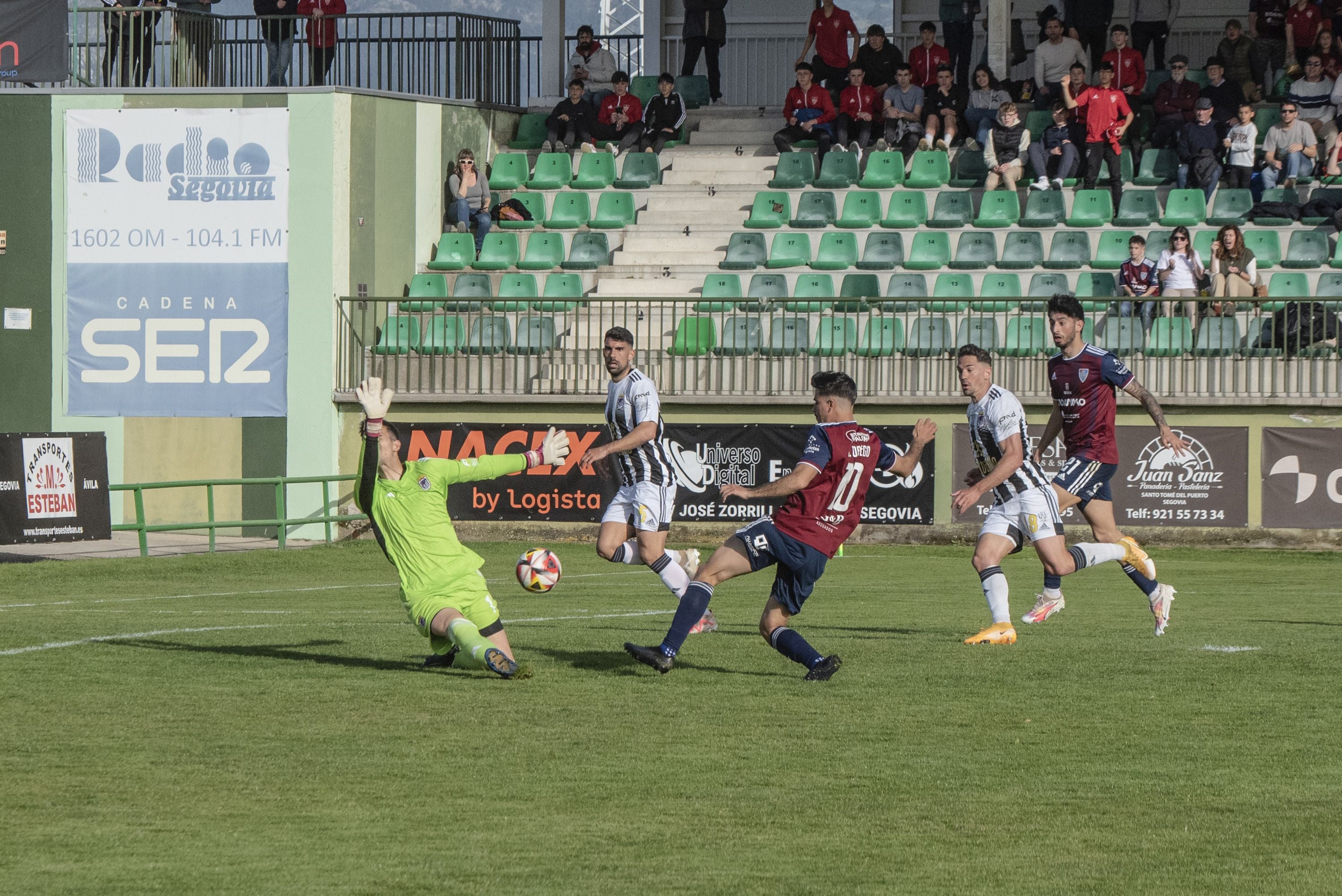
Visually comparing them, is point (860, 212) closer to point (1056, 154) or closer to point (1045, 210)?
point (1045, 210)

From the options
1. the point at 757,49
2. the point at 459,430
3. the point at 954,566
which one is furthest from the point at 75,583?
the point at 757,49

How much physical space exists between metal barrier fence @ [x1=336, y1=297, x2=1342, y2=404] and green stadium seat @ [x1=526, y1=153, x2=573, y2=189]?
432cm

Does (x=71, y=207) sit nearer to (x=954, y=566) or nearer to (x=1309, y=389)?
(x=954, y=566)

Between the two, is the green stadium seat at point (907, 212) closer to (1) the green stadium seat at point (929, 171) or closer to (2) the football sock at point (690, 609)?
(1) the green stadium seat at point (929, 171)

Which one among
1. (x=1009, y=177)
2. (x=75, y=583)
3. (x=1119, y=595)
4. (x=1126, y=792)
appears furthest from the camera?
(x=1009, y=177)

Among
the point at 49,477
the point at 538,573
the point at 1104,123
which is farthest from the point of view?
the point at 1104,123

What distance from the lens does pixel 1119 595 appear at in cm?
1572

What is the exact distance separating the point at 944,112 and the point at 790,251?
3674 millimetres

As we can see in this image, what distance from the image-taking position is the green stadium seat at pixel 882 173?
26750 mm

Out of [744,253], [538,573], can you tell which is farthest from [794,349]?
[538,573]

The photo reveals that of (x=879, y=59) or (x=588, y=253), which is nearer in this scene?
(x=588, y=253)

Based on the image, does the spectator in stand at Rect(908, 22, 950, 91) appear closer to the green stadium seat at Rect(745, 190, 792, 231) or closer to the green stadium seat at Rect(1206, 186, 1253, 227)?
the green stadium seat at Rect(745, 190, 792, 231)

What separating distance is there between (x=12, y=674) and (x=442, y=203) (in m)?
17.9

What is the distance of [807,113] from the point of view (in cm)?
2784
